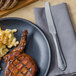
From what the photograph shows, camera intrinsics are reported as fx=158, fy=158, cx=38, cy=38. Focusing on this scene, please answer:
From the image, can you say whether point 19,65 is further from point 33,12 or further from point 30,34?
point 33,12

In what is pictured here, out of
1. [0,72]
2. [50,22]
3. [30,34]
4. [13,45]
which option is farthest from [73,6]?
[0,72]

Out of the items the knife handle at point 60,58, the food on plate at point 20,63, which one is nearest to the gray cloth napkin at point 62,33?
the knife handle at point 60,58

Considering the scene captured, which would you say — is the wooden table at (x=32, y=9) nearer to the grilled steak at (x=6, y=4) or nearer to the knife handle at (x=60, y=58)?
the grilled steak at (x=6, y=4)

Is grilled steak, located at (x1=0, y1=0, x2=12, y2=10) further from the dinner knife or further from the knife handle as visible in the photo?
the knife handle

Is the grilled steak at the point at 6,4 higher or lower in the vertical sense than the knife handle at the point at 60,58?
higher

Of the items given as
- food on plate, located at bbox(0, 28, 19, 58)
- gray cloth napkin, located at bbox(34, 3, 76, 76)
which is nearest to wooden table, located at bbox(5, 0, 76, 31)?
gray cloth napkin, located at bbox(34, 3, 76, 76)

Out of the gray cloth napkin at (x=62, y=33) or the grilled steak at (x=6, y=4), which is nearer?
the gray cloth napkin at (x=62, y=33)

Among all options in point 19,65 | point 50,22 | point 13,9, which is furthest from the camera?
point 13,9
